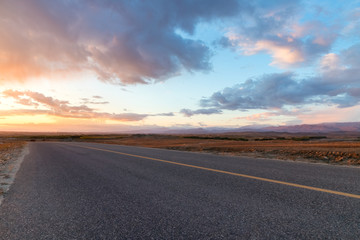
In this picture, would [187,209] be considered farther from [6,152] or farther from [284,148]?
[6,152]

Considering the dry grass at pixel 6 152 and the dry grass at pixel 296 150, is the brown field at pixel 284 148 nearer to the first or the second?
the dry grass at pixel 296 150

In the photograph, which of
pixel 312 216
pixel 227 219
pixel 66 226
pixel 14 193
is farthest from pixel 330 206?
pixel 14 193

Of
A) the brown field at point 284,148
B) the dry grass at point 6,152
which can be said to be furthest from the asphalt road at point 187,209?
the dry grass at point 6,152

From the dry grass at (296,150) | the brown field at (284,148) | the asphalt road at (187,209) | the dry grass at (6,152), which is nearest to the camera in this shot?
the asphalt road at (187,209)

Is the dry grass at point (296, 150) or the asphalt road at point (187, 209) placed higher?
the asphalt road at point (187, 209)

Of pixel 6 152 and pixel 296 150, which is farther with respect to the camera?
pixel 6 152

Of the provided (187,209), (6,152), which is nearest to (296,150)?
(187,209)

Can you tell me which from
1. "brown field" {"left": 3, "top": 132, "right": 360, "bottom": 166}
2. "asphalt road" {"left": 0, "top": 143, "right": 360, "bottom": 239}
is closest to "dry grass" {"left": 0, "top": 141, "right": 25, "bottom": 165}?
"asphalt road" {"left": 0, "top": 143, "right": 360, "bottom": 239}

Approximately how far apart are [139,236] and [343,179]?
570cm

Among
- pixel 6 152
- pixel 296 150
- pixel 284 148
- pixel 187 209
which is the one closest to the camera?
pixel 187 209

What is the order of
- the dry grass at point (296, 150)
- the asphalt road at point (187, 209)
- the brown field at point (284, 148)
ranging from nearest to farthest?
the asphalt road at point (187, 209)
the dry grass at point (296, 150)
the brown field at point (284, 148)

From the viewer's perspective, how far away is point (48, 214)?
3.65 meters

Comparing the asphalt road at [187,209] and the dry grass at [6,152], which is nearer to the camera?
the asphalt road at [187,209]

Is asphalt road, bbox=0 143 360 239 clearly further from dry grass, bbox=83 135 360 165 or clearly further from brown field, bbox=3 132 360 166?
brown field, bbox=3 132 360 166
